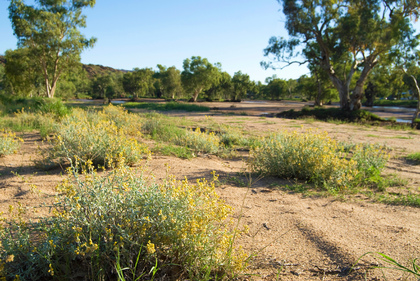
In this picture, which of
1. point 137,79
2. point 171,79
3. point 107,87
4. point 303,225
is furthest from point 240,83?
point 303,225

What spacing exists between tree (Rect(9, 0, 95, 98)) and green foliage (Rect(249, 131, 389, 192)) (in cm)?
3186

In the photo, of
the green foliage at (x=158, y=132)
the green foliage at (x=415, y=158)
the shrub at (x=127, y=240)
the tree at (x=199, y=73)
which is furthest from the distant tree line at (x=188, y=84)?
the shrub at (x=127, y=240)

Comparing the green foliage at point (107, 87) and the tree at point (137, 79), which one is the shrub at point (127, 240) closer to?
the tree at point (137, 79)

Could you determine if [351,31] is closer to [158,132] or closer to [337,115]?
[337,115]

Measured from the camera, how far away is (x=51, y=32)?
96.0ft

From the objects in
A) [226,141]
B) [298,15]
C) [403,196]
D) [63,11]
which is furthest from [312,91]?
[403,196]

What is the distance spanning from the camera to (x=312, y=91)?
42156mm

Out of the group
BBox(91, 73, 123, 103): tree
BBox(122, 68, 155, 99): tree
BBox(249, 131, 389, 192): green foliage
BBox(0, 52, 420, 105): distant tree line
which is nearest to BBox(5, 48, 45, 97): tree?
BBox(0, 52, 420, 105): distant tree line

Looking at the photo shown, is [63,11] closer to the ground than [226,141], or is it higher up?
higher up

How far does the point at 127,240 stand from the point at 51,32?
33.7 meters

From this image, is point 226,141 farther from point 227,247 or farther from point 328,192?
point 227,247

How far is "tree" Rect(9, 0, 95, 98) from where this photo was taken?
29328mm

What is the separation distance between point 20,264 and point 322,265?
2373 mm

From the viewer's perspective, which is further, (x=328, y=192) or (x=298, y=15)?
(x=298, y=15)
